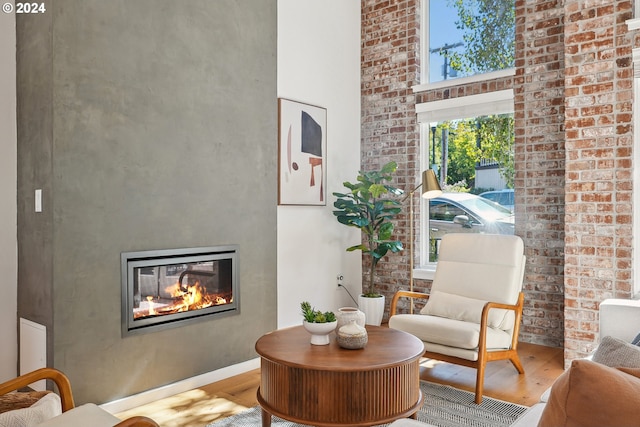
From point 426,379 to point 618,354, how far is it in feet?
6.47

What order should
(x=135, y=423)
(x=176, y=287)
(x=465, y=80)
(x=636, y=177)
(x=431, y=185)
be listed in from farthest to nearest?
Answer: (x=465, y=80) < (x=431, y=185) < (x=636, y=177) < (x=176, y=287) < (x=135, y=423)

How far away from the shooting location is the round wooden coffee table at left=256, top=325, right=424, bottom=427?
2219 millimetres

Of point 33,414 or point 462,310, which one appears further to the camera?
point 462,310

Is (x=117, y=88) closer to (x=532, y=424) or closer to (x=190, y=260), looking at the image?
(x=190, y=260)

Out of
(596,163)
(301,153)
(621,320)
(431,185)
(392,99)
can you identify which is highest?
(392,99)

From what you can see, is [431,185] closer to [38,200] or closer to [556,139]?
[556,139]

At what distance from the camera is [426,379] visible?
3.42 meters

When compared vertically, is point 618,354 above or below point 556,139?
below

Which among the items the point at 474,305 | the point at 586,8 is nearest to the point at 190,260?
the point at 474,305

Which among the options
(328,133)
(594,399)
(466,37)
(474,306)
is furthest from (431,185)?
(594,399)

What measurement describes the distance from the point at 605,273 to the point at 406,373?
1929mm

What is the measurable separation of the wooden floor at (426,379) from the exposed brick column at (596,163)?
322 mm

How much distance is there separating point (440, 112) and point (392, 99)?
1.91ft

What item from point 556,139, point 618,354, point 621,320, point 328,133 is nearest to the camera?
point 618,354
